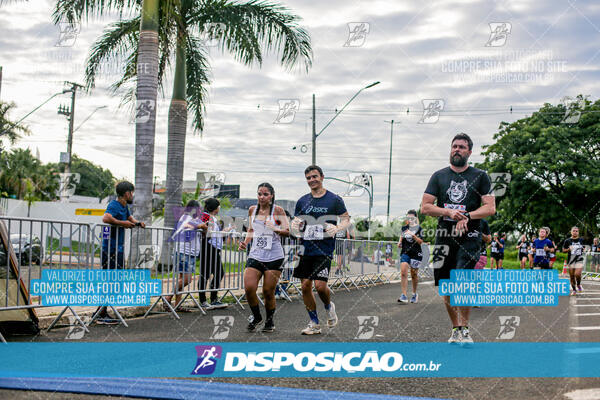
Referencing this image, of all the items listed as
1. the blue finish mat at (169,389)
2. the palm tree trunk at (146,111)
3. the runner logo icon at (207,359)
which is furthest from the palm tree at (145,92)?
the blue finish mat at (169,389)

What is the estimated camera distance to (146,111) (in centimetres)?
1114

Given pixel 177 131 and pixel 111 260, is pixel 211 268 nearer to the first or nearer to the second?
pixel 111 260

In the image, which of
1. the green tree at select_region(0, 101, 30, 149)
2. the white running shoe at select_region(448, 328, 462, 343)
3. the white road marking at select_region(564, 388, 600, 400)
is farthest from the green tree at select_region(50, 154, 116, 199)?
the white road marking at select_region(564, 388, 600, 400)

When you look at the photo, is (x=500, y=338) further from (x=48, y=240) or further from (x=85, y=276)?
(x=48, y=240)

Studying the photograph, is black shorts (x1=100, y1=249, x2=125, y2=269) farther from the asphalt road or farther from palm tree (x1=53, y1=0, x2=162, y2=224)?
palm tree (x1=53, y1=0, x2=162, y2=224)

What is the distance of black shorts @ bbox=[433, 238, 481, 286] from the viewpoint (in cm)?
547

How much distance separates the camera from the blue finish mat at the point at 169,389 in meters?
3.69

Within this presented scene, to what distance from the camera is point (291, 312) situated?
8969 millimetres

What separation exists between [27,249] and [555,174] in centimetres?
3563

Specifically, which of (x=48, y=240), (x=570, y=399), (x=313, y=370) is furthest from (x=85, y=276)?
(x=570, y=399)

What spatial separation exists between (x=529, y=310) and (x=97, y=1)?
10.6m

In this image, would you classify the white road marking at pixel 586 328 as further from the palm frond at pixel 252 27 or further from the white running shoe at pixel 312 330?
the palm frond at pixel 252 27

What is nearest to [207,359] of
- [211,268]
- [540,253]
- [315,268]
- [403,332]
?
[315,268]

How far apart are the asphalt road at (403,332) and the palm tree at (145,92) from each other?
3423 millimetres
